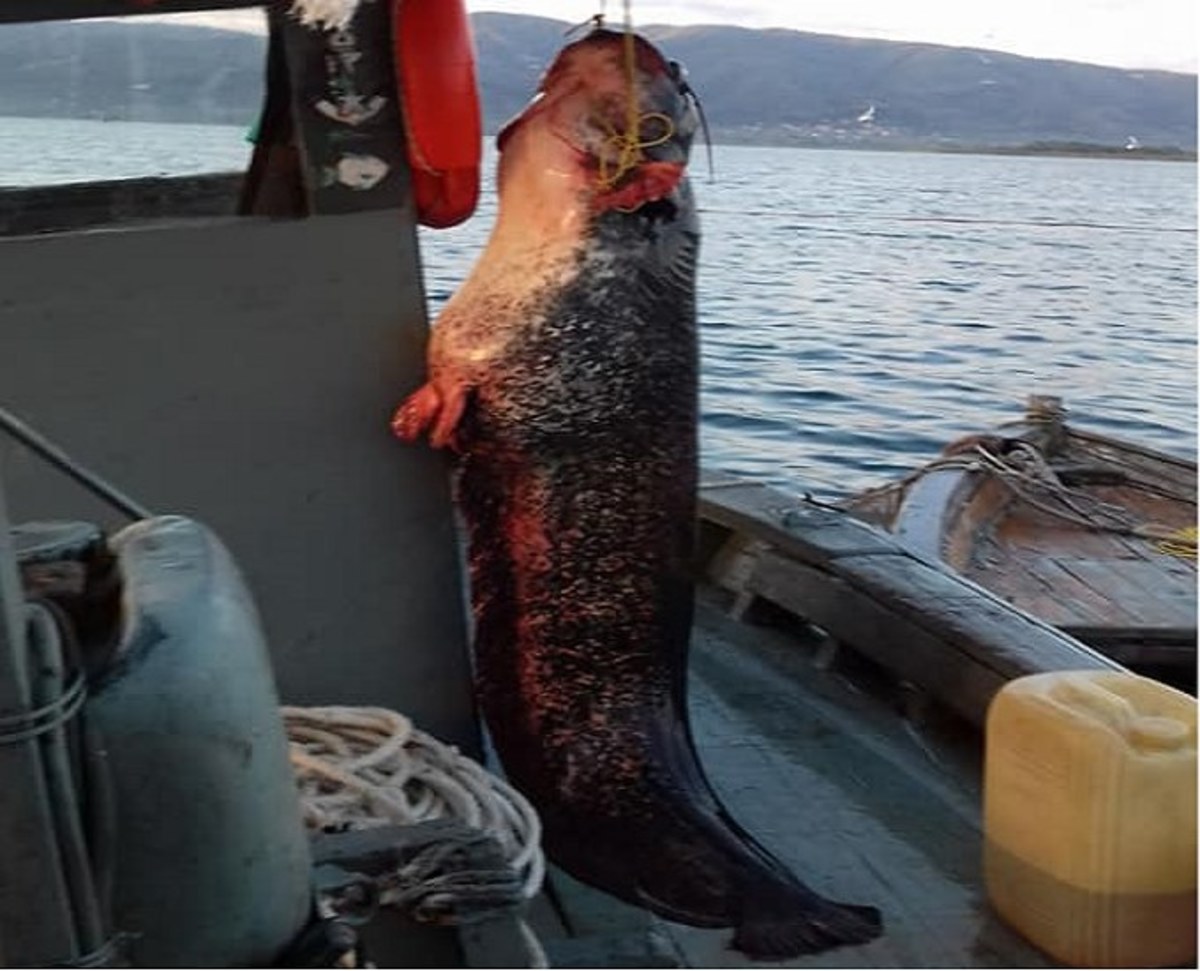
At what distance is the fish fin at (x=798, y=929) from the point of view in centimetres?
353

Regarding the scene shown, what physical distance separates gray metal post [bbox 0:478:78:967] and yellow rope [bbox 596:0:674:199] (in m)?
2.11

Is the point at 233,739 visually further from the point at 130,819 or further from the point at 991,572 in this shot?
the point at 991,572

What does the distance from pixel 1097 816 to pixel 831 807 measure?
40.3 inches

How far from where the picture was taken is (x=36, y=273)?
11.9ft

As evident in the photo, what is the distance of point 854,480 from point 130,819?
13.9 m

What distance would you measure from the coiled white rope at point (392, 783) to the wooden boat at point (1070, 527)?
410 cm

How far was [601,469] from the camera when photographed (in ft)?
12.1

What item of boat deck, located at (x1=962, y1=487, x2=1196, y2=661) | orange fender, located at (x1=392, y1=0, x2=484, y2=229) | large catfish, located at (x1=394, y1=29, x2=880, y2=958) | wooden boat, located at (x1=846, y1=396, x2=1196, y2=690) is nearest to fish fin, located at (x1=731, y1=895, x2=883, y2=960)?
large catfish, located at (x1=394, y1=29, x2=880, y2=958)

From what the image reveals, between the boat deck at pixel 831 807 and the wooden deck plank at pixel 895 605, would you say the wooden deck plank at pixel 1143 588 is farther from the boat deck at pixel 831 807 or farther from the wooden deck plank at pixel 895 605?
the boat deck at pixel 831 807

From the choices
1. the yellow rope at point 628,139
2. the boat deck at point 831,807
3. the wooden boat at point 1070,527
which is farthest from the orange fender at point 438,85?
the wooden boat at point 1070,527

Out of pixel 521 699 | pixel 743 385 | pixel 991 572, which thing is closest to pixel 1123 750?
pixel 521 699

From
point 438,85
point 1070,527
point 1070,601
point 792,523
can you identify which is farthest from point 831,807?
point 1070,527

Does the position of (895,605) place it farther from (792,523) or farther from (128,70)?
(128,70)

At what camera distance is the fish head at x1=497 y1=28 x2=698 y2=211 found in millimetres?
3553
